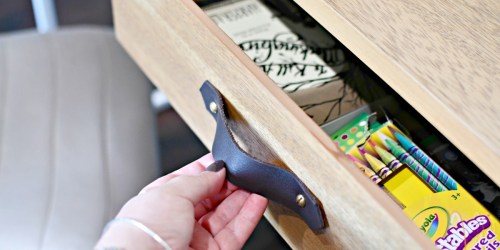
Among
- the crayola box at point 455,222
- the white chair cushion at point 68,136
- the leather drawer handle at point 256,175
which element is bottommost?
the crayola box at point 455,222

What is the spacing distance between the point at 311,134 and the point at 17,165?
16.7 inches

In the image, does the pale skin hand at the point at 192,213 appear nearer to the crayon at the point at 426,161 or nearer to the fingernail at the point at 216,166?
the fingernail at the point at 216,166

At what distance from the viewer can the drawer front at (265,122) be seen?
43 centimetres

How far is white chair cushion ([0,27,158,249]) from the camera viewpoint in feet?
2.31

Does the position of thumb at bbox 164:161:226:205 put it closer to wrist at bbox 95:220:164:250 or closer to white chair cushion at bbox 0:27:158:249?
wrist at bbox 95:220:164:250

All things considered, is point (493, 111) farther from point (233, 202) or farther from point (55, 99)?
point (55, 99)

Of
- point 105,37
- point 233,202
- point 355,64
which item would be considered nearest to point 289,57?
point 355,64

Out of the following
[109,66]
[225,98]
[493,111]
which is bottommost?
[493,111]

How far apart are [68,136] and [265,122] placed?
1.16 feet

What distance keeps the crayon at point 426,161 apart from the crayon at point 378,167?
3 cm

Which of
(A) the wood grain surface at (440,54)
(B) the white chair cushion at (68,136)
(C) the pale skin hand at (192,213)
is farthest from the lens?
(B) the white chair cushion at (68,136)

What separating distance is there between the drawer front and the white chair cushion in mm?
119

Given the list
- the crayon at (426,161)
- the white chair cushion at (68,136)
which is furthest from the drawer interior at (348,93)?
the white chair cushion at (68,136)

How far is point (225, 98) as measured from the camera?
556 mm
